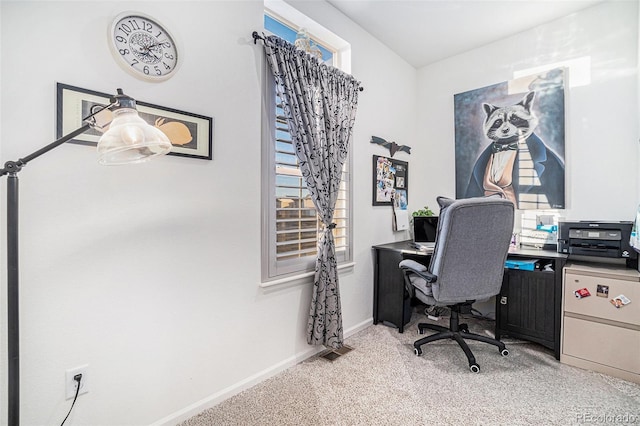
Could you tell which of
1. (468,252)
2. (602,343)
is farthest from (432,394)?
(602,343)

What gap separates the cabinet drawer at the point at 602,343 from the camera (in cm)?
192

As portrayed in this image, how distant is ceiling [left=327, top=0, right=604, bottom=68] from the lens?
2447 millimetres

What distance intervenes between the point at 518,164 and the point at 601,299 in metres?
1.40

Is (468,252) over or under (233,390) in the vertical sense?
over

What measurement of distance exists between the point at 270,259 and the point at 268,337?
54cm

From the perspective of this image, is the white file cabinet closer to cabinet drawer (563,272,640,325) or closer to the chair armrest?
cabinet drawer (563,272,640,325)

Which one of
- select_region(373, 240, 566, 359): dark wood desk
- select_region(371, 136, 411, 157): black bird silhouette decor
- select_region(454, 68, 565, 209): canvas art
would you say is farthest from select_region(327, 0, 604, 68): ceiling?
select_region(373, 240, 566, 359): dark wood desk

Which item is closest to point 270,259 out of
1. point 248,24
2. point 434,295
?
point 434,295

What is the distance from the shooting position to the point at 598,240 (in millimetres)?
2219

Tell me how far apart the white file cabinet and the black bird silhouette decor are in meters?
1.80

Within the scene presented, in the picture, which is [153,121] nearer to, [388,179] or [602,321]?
[388,179]

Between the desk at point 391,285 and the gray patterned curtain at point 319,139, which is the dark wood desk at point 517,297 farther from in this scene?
the gray patterned curtain at point 319,139

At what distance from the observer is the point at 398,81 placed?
10.8 ft

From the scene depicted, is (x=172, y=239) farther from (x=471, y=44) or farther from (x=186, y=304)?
(x=471, y=44)
